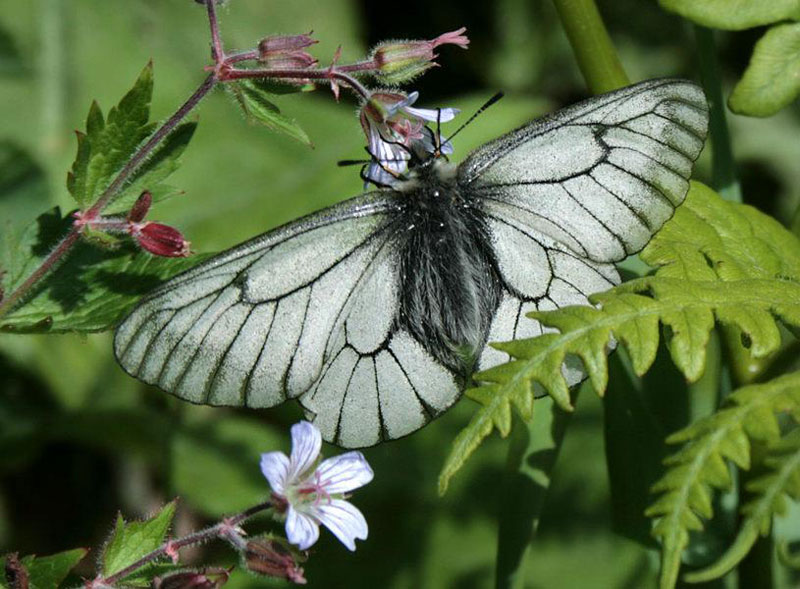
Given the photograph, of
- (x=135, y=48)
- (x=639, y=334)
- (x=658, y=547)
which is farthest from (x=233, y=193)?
(x=639, y=334)

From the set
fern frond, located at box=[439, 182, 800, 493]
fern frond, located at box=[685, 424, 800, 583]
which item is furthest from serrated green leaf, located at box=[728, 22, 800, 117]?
fern frond, located at box=[685, 424, 800, 583]

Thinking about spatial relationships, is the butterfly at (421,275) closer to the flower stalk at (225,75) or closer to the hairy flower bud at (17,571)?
the flower stalk at (225,75)

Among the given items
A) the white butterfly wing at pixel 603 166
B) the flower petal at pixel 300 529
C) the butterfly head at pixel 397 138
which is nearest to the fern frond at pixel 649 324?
the white butterfly wing at pixel 603 166

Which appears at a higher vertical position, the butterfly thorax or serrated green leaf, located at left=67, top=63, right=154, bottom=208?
serrated green leaf, located at left=67, top=63, right=154, bottom=208

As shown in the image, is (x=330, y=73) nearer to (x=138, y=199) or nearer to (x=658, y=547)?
(x=138, y=199)

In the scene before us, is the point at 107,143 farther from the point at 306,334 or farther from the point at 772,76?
the point at 772,76

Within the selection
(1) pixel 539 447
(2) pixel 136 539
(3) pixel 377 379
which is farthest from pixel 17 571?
(1) pixel 539 447

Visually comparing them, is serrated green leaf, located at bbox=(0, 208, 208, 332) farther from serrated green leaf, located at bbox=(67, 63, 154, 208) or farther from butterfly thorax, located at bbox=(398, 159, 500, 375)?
butterfly thorax, located at bbox=(398, 159, 500, 375)
